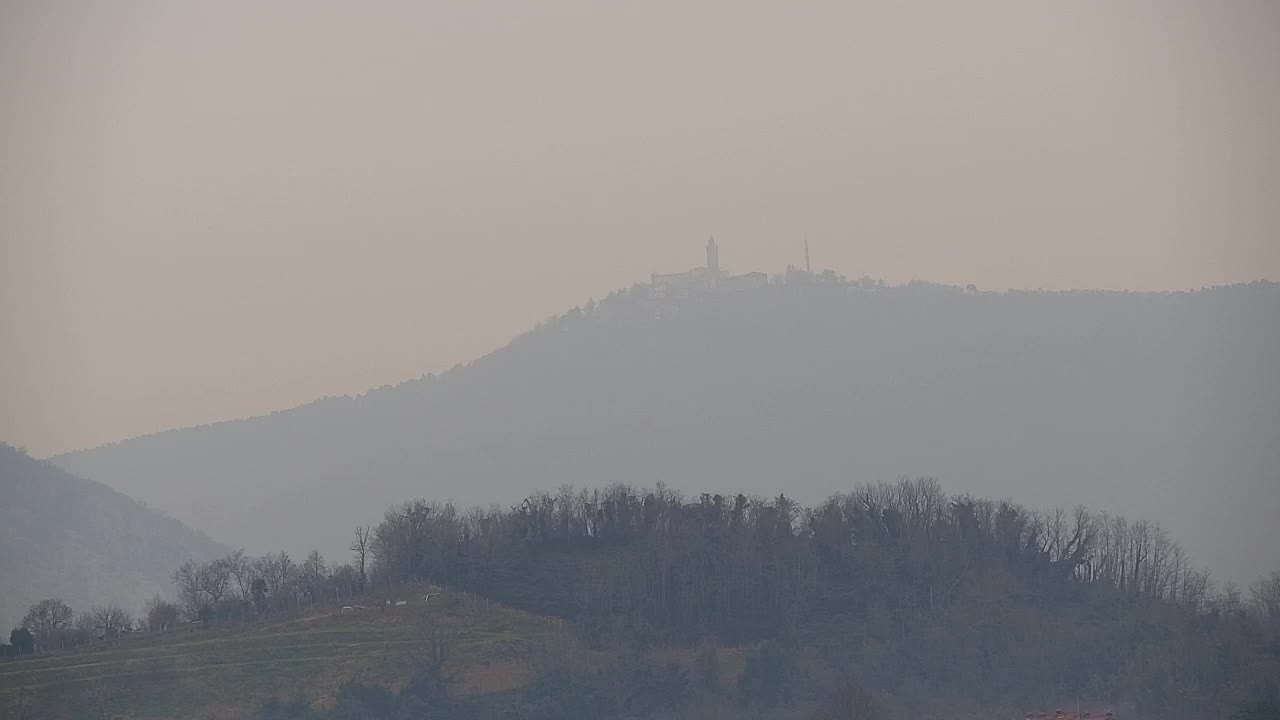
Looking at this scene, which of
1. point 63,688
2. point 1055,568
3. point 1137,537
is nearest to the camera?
point 63,688

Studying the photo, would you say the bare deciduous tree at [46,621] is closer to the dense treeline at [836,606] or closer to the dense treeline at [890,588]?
the dense treeline at [836,606]

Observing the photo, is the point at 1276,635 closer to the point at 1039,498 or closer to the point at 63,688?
the point at 63,688

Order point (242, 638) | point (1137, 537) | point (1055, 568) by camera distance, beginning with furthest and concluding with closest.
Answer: point (1137, 537), point (1055, 568), point (242, 638)

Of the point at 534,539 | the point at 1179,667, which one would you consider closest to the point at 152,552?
the point at 534,539

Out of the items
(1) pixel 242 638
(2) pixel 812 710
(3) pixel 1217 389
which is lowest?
(2) pixel 812 710

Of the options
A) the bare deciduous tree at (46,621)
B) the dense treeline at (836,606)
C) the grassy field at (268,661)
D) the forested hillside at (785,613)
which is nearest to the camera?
the grassy field at (268,661)

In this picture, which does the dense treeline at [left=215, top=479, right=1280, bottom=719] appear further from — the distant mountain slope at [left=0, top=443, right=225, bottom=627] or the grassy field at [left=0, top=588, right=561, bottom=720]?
the distant mountain slope at [left=0, top=443, right=225, bottom=627]

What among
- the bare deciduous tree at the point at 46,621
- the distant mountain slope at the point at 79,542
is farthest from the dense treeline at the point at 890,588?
the distant mountain slope at the point at 79,542
